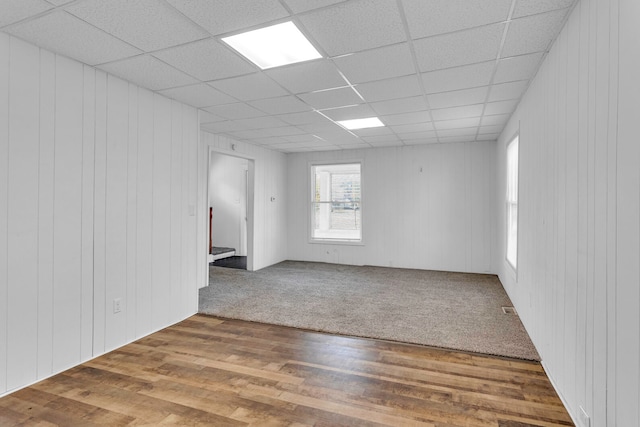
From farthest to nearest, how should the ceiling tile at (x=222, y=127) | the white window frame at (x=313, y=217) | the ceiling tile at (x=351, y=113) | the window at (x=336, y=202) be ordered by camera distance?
1. the window at (x=336, y=202)
2. the white window frame at (x=313, y=217)
3. the ceiling tile at (x=222, y=127)
4. the ceiling tile at (x=351, y=113)

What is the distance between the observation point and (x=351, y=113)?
13.8 ft

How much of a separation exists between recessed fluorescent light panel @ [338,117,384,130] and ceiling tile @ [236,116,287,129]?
0.89 meters

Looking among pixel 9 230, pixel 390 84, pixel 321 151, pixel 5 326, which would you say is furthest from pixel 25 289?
pixel 321 151

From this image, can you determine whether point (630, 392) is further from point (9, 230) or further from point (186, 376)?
point (9, 230)

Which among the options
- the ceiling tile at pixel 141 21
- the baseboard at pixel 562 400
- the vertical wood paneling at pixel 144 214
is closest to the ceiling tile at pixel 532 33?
the ceiling tile at pixel 141 21

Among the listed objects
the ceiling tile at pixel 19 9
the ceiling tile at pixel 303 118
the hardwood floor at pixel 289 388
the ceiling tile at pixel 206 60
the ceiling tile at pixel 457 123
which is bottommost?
the hardwood floor at pixel 289 388

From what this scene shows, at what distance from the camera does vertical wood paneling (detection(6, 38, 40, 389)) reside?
88.9 inches

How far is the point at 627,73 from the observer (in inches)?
53.1

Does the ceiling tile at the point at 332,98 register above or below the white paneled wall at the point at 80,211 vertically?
above

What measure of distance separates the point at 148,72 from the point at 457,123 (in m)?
3.90

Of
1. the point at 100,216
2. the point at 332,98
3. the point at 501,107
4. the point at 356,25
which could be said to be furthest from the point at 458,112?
the point at 100,216

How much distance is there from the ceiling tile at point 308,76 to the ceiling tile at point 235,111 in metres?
0.82

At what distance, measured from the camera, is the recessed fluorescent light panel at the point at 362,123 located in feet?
15.1

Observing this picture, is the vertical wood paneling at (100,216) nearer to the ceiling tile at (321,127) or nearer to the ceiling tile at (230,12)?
the ceiling tile at (230,12)
